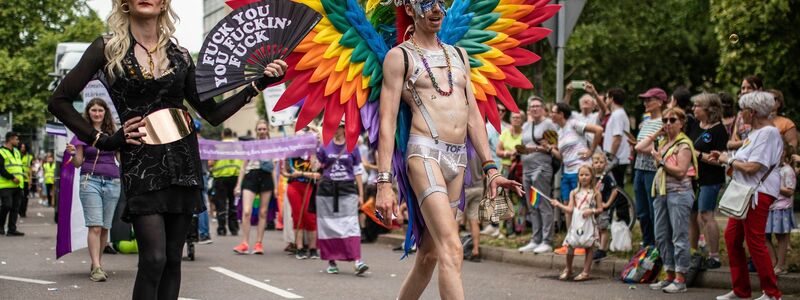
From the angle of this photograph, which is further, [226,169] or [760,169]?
[226,169]

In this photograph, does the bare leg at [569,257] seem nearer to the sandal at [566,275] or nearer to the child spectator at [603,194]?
the sandal at [566,275]

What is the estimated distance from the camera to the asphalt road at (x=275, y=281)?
9.67m

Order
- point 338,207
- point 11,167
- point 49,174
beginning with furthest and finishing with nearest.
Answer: point 49,174 < point 11,167 < point 338,207

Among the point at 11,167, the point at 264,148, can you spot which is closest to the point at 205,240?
the point at 264,148

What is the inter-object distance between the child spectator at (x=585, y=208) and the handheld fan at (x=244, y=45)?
615 cm

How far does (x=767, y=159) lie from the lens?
900cm

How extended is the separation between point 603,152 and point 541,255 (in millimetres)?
1452

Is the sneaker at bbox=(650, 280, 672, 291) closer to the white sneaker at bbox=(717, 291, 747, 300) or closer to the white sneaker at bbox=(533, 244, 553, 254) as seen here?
→ the white sneaker at bbox=(717, 291, 747, 300)

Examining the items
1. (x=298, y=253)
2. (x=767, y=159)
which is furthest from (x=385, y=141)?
(x=298, y=253)

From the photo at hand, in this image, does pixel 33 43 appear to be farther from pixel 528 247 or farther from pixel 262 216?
pixel 528 247

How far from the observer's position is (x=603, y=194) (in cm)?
1299

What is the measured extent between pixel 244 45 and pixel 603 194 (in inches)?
326

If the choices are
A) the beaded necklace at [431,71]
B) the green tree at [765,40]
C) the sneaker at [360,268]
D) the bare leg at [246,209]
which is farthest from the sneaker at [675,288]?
the green tree at [765,40]

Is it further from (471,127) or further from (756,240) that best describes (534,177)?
(471,127)
